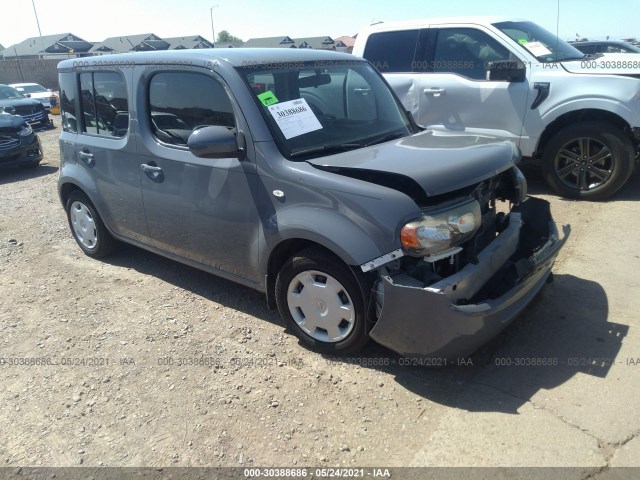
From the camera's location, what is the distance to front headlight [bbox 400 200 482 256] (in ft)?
8.93

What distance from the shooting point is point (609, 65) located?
584cm

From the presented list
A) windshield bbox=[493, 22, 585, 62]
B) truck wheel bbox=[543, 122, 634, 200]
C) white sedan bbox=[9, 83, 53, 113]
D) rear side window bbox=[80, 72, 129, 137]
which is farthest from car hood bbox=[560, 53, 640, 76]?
white sedan bbox=[9, 83, 53, 113]

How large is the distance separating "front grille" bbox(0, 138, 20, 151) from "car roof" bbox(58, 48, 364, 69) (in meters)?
6.80

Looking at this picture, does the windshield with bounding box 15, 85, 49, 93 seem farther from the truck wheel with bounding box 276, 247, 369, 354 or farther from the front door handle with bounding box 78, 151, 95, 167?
the truck wheel with bounding box 276, 247, 369, 354

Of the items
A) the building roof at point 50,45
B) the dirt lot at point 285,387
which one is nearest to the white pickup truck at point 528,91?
the dirt lot at point 285,387

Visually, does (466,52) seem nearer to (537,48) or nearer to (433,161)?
(537,48)

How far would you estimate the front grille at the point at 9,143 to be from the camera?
9.89m

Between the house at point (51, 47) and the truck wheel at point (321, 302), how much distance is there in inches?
1767

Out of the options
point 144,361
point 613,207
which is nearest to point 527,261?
point 144,361

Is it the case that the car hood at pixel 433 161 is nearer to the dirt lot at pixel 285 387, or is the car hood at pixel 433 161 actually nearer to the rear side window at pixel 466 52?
the dirt lot at pixel 285 387

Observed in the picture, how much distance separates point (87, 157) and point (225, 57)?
1.93 meters

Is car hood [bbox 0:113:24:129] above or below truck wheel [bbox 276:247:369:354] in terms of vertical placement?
above

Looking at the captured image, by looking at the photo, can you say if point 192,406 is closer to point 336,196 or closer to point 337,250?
point 337,250

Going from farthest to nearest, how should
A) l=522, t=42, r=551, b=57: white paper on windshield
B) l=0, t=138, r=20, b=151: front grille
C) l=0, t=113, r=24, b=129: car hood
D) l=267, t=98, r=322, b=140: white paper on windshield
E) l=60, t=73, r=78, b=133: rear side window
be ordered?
l=0, t=113, r=24, b=129: car hood, l=0, t=138, r=20, b=151: front grille, l=522, t=42, r=551, b=57: white paper on windshield, l=60, t=73, r=78, b=133: rear side window, l=267, t=98, r=322, b=140: white paper on windshield
